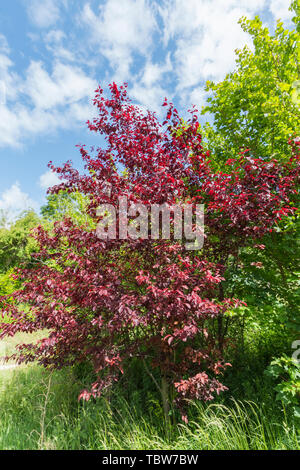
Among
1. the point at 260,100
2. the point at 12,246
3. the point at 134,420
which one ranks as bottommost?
the point at 134,420

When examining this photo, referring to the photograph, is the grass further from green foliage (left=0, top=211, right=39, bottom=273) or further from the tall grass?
green foliage (left=0, top=211, right=39, bottom=273)

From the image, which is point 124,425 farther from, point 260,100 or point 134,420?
point 260,100

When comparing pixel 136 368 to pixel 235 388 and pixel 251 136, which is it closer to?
pixel 235 388

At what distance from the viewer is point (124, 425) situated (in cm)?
311

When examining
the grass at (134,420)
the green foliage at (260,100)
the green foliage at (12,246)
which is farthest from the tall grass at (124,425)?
the green foliage at (12,246)

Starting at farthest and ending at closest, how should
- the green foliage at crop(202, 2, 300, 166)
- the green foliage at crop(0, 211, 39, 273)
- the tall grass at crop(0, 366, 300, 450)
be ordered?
the green foliage at crop(0, 211, 39, 273), the green foliage at crop(202, 2, 300, 166), the tall grass at crop(0, 366, 300, 450)

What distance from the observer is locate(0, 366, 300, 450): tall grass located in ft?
8.55

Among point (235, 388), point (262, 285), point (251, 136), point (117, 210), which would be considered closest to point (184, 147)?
point (117, 210)

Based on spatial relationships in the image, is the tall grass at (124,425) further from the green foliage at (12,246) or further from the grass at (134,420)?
the green foliage at (12,246)

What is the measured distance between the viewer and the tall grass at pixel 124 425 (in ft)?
8.55

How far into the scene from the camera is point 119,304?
246 centimetres

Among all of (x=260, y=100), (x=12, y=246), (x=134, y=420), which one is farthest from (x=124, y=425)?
(x=12, y=246)

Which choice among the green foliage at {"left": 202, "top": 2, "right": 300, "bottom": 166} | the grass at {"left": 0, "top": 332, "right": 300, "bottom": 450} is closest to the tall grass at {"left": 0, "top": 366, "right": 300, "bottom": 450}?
the grass at {"left": 0, "top": 332, "right": 300, "bottom": 450}

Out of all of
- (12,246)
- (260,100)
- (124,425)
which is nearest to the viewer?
(124,425)
